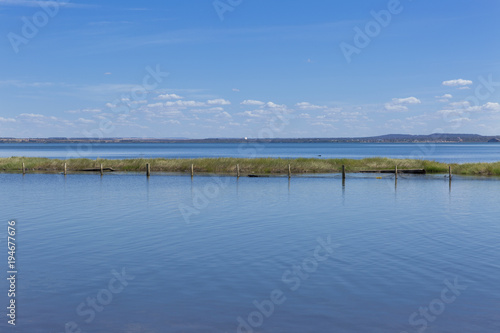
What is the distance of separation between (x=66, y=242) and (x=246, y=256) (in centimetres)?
906

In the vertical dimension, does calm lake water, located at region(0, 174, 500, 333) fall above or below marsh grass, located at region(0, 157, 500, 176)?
below

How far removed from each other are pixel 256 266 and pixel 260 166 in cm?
5462

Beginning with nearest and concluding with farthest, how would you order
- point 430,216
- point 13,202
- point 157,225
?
point 157,225 < point 430,216 < point 13,202

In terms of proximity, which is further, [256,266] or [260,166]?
[260,166]

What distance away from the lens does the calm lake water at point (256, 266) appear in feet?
44.4

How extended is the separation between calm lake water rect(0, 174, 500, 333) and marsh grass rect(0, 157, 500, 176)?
33.7 metres

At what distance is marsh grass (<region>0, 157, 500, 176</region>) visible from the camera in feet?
238

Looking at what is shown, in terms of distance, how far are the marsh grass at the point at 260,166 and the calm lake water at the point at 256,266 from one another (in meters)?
33.7

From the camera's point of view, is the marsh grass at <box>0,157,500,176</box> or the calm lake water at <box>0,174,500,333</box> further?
the marsh grass at <box>0,157,500,176</box>

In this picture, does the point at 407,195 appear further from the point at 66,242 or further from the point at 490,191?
the point at 66,242

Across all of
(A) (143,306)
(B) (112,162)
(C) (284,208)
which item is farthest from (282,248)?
(B) (112,162)

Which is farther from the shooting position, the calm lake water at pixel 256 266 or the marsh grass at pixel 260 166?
the marsh grass at pixel 260 166

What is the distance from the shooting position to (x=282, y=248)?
22.2m

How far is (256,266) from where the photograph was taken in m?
19.0
